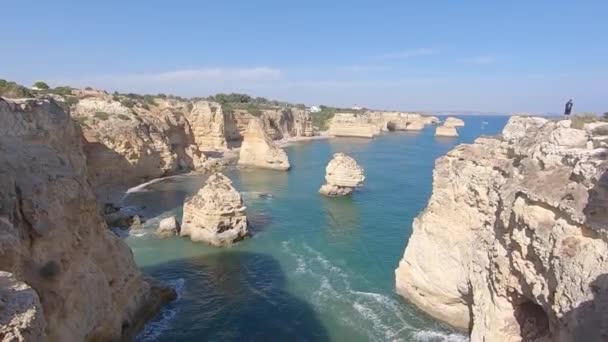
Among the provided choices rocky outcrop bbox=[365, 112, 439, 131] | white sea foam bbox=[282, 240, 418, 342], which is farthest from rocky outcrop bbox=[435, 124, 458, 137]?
white sea foam bbox=[282, 240, 418, 342]

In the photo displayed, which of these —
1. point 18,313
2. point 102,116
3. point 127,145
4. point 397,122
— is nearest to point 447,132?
point 397,122

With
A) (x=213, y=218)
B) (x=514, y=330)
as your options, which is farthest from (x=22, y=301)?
(x=213, y=218)

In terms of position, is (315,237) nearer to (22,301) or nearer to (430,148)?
(22,301)

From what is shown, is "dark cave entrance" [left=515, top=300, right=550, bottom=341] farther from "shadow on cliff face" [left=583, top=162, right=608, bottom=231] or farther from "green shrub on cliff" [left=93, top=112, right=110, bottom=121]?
"green shrub on cliff" [left=93, top=112, right=110, bottom=121]

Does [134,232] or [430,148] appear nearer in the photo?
[134,232]

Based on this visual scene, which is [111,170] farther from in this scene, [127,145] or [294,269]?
[294,269]

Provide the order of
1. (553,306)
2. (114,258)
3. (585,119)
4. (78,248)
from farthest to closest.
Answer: (114,258) → (78,248) → (585,119) → (553,306)
